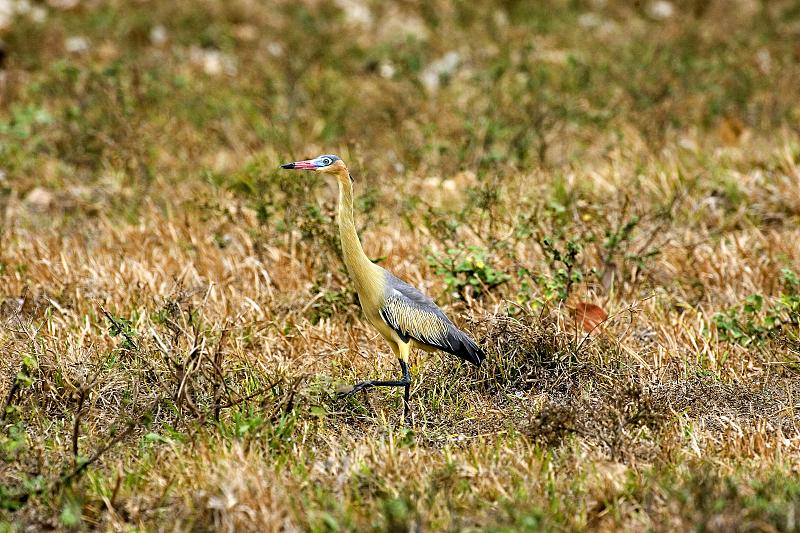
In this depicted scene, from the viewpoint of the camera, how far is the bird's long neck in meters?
4.32

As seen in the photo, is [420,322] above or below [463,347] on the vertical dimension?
above

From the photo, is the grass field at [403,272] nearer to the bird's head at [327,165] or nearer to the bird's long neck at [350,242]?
the bird's long neck at [350,242]

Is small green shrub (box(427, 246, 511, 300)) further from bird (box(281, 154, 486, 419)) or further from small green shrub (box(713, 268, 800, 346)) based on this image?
small green shrub (box(713, 268, 800, 346))

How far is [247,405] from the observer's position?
14.3 ft

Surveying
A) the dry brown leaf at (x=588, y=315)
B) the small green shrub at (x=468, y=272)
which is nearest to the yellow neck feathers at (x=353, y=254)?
the small green shrub at (x=468, y=272)

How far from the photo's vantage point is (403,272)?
20.3 feet

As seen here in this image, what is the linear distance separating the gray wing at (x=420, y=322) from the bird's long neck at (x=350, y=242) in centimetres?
13

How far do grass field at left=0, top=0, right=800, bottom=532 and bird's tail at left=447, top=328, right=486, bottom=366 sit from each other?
8.9 inches

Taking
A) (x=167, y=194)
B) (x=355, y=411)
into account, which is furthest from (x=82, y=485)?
(x=167, y=194)

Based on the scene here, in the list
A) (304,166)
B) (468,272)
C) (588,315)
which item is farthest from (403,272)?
(304,166)

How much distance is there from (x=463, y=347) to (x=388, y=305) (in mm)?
402

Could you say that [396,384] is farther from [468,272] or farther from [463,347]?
[468,272]

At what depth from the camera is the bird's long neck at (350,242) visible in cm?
432

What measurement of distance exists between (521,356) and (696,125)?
15.7ft
